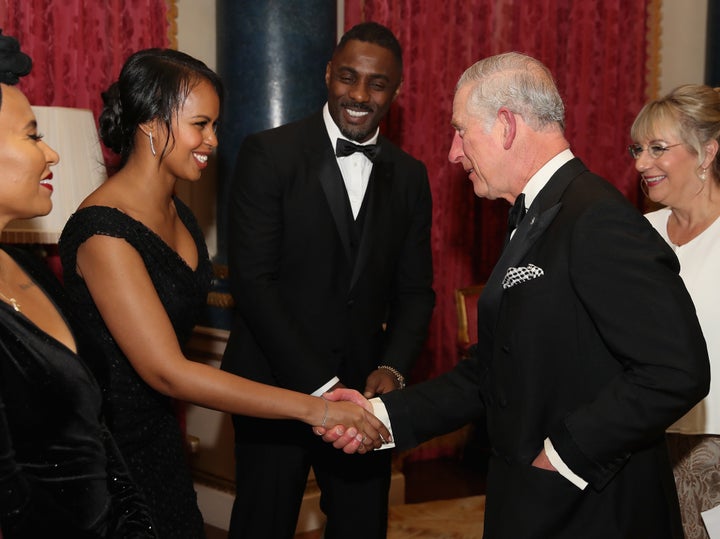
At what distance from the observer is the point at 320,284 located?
3.23 metres

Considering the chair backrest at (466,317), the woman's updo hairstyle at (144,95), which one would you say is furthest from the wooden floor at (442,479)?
the woman's updo hairstyle at (144,95)

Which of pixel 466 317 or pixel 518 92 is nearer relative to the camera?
pixel 518 92

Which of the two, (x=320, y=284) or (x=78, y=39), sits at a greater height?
(x=78, y=39)

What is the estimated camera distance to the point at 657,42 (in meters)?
6.26

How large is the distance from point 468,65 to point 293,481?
3.01m

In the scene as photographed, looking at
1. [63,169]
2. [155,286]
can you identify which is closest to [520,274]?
[155,286]

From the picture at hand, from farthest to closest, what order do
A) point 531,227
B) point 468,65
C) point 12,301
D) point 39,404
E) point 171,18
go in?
point 468,65, point 171,18, point 531,227, point 12,301, point 39,404

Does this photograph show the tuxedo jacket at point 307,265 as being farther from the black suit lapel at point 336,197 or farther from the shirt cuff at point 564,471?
the shirt cuff at point 564,471

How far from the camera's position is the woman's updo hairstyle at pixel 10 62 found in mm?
1894

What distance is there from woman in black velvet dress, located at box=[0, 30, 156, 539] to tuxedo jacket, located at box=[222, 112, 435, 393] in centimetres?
112

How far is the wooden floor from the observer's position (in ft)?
16.9

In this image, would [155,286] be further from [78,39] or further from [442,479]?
[442,479]

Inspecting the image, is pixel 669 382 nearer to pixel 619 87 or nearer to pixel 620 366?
pixel 620 366

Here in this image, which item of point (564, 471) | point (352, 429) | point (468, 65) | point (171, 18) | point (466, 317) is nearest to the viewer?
point (564, 471)
